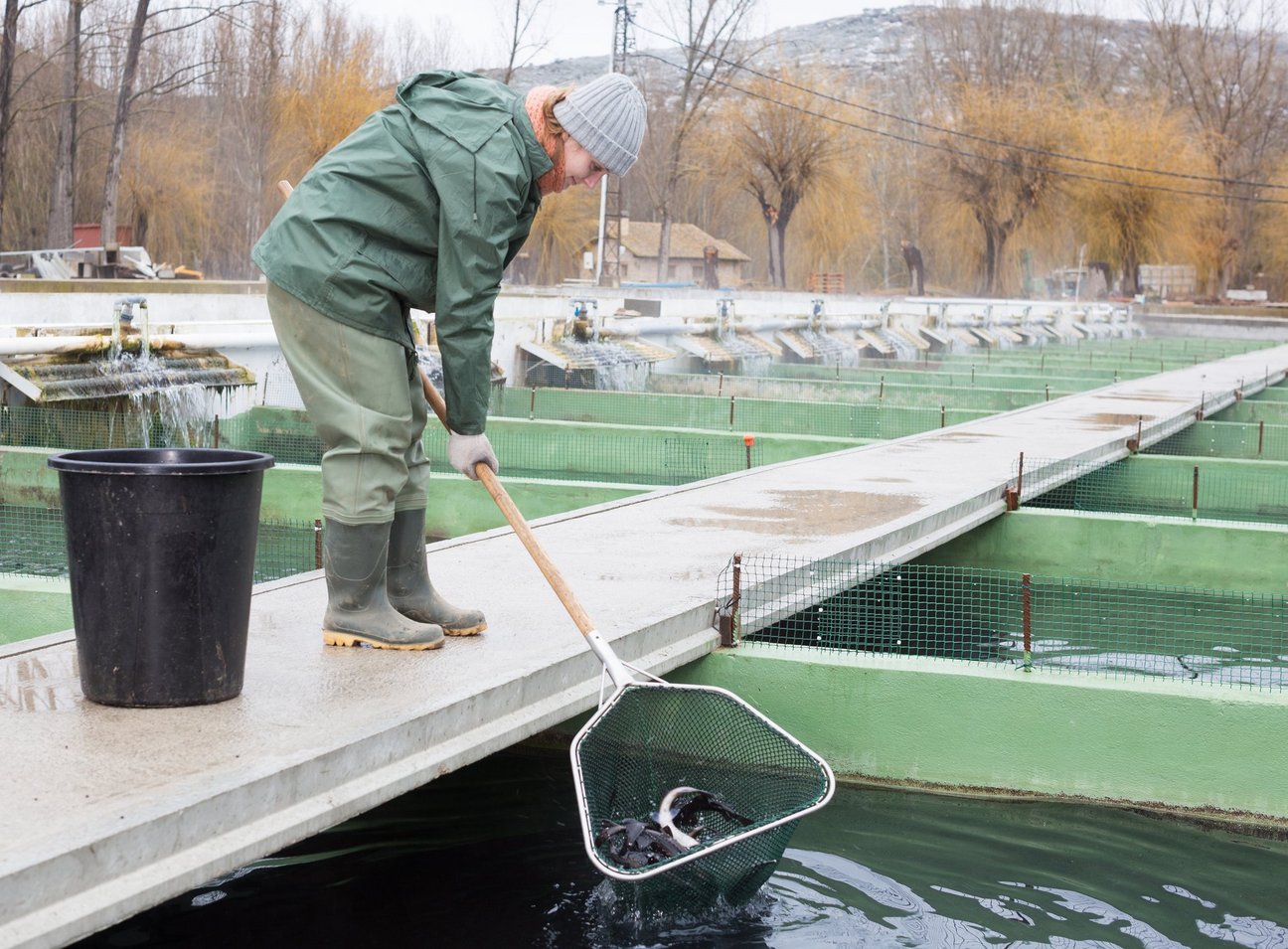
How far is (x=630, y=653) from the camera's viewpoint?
16.5 feet

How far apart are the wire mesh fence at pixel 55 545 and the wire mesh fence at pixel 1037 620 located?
11.1ft

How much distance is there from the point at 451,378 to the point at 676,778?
4.50ft

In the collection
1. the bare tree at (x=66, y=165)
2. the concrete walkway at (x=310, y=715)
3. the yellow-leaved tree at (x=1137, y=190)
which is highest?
the yellow-leaved tree at (x=1137, y=190)

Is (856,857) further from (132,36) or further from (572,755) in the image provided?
(132,36)

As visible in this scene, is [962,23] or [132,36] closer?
[132,36]

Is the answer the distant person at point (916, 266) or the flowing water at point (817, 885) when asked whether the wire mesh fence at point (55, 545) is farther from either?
the distant person at point (916, 266)

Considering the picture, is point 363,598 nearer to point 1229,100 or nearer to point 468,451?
point 468,451

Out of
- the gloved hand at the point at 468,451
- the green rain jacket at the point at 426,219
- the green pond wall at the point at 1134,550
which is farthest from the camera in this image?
the green pond wall at the point at 1134,550

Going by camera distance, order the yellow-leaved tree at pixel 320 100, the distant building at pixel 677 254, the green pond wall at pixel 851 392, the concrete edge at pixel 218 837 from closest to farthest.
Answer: the concrete edge at pixel 218 837
the green pond wall at pixel 851 392
the yellow-leaved tree at pixel 320 100
the distant building at pixel 677 254

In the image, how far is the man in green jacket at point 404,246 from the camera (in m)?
3.95

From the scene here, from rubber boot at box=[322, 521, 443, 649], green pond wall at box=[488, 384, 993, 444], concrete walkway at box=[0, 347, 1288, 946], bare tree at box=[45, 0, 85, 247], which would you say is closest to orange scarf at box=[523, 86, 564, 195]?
rubber boot at box=[322, 521, 443, 649]

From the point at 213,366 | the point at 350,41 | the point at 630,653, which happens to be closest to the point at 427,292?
the point at 630,653

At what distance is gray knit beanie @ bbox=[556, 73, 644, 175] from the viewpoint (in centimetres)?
406

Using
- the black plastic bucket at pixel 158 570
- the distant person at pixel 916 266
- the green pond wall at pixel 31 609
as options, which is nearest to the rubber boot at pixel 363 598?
the black plastic bucket at pixel 158 570
